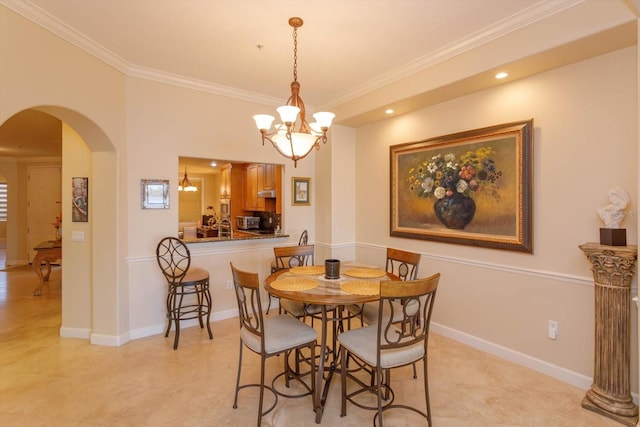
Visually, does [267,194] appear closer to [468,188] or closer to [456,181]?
[456,181]

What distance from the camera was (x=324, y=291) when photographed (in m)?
2.34

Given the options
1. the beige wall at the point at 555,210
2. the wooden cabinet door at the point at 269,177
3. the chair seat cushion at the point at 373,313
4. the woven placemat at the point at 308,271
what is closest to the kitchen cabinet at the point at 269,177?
the wooden cabinet door at the point at 269,177

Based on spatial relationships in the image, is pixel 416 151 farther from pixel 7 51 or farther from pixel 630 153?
pixel 7 51

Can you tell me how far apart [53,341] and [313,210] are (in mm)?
3340

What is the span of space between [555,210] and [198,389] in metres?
3.23

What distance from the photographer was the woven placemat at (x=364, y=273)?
2775mm

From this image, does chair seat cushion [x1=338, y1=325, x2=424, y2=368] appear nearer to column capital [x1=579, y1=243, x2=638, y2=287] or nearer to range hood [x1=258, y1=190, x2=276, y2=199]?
column capital [x1=579, y1=243, x2=638, y2=287]

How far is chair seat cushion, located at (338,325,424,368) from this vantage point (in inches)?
79.1

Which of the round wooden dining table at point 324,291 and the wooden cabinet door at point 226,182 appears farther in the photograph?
the wooden cabinet door at point 226,182

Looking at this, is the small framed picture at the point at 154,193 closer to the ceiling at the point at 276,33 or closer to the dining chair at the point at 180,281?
the dining chair at the point at 180,281

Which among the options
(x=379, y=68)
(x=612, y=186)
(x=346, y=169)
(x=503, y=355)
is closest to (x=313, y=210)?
(x=346, y=169)

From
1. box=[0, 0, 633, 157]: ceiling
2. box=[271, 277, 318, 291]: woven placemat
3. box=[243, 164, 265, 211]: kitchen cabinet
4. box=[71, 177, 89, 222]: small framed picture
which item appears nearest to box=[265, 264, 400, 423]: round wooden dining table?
box=[271, 277, 318, 291]: woven placemat

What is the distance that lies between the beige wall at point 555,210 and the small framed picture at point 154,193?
3123mm

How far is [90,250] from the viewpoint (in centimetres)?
342
